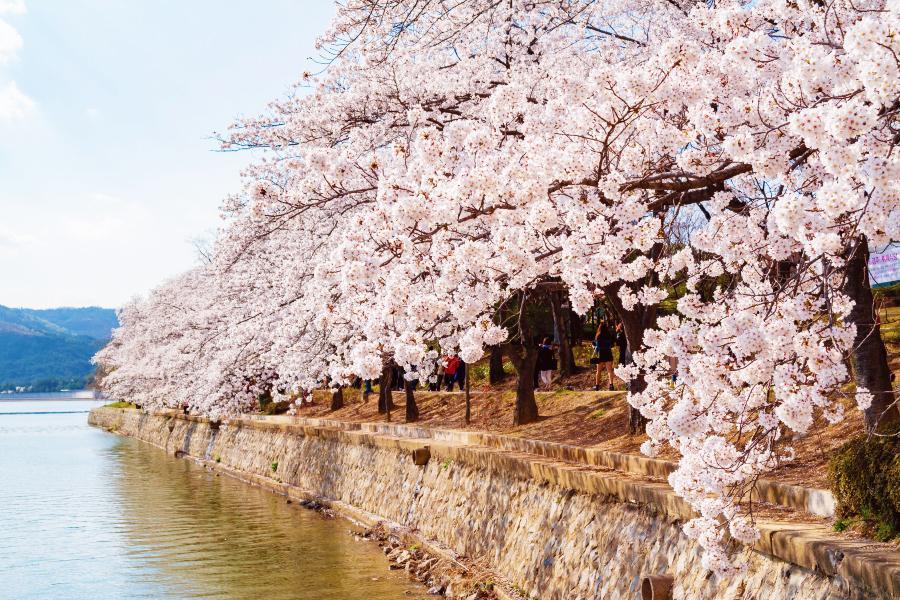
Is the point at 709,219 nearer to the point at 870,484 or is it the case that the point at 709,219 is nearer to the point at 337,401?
the point at 870,484

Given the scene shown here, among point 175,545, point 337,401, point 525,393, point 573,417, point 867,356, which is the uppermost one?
point 337,401

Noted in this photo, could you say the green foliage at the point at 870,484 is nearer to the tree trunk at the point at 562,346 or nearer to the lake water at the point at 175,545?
the lake water at the point at 175,545

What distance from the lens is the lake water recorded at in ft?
41.0

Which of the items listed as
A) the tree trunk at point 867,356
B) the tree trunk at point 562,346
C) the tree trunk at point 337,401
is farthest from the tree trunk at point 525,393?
the tree trunk at point 337,401

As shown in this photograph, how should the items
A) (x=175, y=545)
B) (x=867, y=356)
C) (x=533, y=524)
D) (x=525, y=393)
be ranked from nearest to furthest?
(x=867, y=356) < (x=533, y=524) < (x=175, y=545) < (x=525, y=393)

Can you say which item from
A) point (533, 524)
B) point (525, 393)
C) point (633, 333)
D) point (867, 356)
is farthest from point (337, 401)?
point (867, 356)

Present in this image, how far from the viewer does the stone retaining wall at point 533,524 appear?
238 inches

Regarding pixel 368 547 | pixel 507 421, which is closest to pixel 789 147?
pixel 368 547

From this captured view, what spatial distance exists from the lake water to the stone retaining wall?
0.98m

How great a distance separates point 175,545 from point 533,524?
8996 millimetres

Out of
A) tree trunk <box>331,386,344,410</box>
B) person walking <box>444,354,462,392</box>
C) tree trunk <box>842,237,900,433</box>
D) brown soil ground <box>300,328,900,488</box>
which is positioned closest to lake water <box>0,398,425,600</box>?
brown soil ground <box>300,328,900,488</box>

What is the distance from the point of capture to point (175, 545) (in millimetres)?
16312

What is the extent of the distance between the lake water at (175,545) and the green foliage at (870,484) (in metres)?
6.51

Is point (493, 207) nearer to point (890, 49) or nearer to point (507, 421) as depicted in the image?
point (890, 49)
